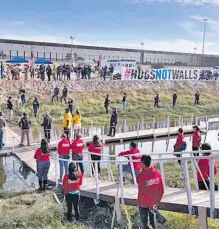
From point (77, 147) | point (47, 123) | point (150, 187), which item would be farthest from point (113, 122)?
point (150, 187)

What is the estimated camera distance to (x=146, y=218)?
279 inches

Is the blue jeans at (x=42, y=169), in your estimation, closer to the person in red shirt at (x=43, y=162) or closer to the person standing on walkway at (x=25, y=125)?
the person in red shirt at (x=43, y=162)

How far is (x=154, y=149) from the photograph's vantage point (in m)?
20.1

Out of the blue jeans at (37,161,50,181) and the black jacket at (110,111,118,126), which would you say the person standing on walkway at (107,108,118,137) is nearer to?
the black jacket at (110,111,118,126)

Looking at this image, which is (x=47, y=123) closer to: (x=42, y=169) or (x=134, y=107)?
(x=42, y=169)

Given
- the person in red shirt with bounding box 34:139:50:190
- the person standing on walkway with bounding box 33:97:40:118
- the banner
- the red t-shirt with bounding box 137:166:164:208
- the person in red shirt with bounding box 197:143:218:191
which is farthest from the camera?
the banner

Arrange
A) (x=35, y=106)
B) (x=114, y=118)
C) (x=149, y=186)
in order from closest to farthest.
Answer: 1. (x=149, y=186)
2. (x=114, y=118)
3. (x=35, y=106)

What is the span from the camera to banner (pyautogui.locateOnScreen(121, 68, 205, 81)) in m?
41.2

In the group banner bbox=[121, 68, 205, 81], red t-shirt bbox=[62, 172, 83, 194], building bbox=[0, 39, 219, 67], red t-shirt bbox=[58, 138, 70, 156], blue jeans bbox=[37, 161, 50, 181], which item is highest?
building bbox=[0, 39, 219, 67]

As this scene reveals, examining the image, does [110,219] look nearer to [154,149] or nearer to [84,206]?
[84,206]

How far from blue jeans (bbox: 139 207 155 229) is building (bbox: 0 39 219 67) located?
38.7 m

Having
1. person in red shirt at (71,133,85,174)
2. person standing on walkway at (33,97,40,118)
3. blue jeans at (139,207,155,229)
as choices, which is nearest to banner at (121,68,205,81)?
person standing on walkway at (33,97,40,118)

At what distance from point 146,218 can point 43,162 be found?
496cm

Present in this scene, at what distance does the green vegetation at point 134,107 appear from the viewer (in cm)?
2958
